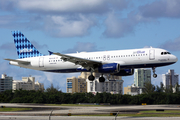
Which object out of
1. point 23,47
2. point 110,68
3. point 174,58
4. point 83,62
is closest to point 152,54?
point 174,58

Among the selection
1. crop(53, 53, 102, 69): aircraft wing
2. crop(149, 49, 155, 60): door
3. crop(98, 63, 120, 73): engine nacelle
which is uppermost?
crop(149, 49, 155, 60): door

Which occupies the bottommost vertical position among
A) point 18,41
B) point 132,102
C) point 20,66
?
point 132,102

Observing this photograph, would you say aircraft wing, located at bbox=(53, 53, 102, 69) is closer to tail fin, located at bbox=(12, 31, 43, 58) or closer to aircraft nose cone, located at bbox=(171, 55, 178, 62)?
tail fin, located at bbox=(12, 31, 43, 58)

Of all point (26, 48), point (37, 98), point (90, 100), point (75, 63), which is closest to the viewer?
point (75, 63)

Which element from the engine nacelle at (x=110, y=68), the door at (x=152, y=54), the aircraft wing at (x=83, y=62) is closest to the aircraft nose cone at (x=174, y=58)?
the door at (x=152, y=54)

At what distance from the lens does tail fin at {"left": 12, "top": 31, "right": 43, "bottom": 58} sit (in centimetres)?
6777

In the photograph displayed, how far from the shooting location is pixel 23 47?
230 ft

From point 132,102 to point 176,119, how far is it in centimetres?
7504

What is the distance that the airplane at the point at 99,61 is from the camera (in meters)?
55.8

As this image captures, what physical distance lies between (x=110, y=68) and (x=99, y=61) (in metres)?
3.21

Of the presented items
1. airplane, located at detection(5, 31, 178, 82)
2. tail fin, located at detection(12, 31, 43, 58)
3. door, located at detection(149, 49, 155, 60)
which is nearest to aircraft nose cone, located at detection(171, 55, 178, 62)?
airplane, located at detection(5, 31, 178, 82)

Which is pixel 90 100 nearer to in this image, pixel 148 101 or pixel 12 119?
pixel 148 101

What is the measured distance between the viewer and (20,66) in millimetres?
66125

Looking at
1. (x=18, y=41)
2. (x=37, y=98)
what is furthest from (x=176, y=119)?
(x=37, y=98)
